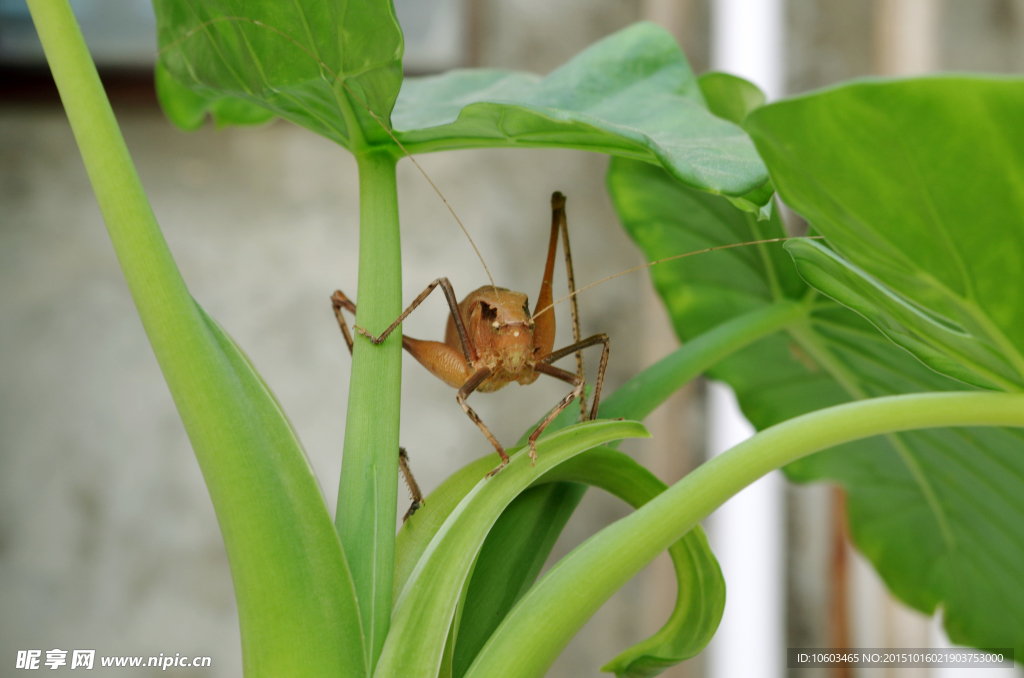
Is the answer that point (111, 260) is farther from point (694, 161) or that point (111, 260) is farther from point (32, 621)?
point (694, 161)

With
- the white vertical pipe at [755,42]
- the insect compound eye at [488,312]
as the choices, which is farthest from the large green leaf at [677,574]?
the white vertical pipe at [755,42]

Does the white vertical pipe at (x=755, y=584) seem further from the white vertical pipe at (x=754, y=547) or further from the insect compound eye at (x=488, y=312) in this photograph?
the insect compound eye at (x=488, y=312)

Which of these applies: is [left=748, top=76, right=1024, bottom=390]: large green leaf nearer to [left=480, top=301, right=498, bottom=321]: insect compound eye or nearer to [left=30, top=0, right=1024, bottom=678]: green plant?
[left=30, top=0, right=1024, bottom=678]: green plant

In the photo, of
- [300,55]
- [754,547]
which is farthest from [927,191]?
[754,547]

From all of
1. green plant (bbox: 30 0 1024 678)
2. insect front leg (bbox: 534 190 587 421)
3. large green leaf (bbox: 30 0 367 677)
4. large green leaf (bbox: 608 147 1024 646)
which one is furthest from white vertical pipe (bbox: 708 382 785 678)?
large green leaf (bbox: 30 0 367 677)

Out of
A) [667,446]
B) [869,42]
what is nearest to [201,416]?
[667,446]

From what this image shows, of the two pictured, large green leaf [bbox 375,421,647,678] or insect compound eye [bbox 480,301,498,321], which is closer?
large green leaf [bbox 375,421,647,678]
